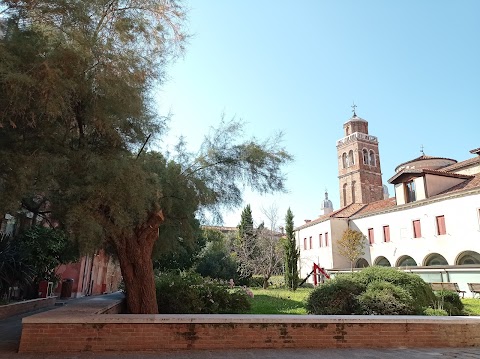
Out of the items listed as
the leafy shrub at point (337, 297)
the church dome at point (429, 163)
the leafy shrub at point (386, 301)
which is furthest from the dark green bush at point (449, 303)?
the church dome at point (429, 163)

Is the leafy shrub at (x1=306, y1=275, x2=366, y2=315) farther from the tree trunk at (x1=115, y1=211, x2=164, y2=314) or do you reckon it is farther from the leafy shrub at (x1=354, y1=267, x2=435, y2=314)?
the tree trunk at (x1=115, y1=211, x2=164, y2=314)

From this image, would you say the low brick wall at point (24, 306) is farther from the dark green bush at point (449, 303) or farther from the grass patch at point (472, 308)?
the grass patch at point (472, 308)

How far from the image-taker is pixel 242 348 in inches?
254

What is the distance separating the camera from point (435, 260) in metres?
27.3

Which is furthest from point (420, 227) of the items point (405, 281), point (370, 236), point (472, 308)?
point (405, 281)

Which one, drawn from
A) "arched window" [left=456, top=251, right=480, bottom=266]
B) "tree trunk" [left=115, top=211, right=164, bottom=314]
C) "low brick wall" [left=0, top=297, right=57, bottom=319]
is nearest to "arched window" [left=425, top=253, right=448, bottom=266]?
"arched window" [left=456, top=251, right=480, bottom=266]

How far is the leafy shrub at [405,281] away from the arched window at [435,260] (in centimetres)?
1879

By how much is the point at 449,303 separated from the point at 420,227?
19.0 meters

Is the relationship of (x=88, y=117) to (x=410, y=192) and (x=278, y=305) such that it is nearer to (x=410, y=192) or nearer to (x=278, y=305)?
(x=278, y=305)

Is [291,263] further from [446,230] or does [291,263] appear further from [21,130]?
[21,130]

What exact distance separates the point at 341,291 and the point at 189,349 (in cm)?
498

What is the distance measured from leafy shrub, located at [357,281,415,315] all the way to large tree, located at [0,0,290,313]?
17.0ft

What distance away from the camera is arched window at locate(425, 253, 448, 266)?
87.4ft

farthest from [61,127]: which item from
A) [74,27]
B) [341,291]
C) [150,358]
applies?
[341,291]
